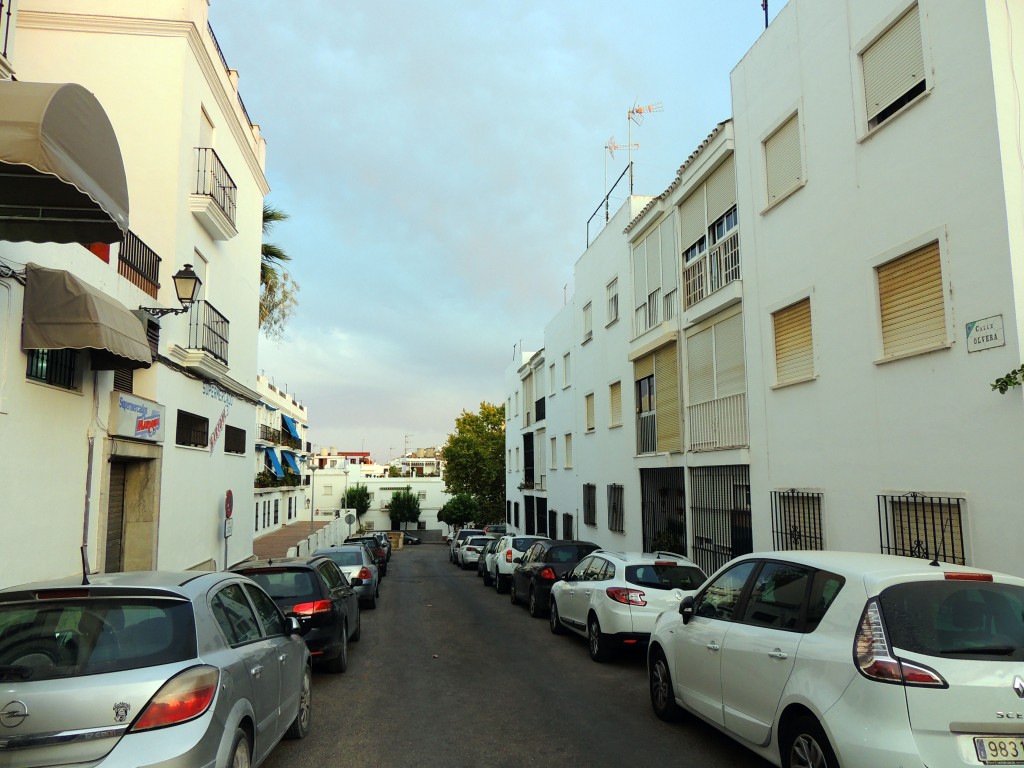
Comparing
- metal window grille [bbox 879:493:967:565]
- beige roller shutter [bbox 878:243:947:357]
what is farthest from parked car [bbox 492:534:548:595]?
beige roller shutter [bbox 878:243:947:357]

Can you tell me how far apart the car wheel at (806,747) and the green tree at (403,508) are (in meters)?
71.2

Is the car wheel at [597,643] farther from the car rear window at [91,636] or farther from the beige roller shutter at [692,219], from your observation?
the beige roller shutter at [692,219]

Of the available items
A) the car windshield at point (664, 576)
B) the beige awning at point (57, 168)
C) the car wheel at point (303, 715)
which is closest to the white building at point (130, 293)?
the beige awning at point (57, 168)

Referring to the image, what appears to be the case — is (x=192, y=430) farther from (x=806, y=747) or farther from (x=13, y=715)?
(x=806, y=747)

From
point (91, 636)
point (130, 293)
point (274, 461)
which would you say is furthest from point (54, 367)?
point (274, 461)

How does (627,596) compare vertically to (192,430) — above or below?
below

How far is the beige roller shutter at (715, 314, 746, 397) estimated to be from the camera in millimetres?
13781

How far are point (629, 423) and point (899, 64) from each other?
11.6 metres

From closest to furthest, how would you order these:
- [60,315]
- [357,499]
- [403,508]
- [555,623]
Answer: [60,315] → [555,623] → [357,499] → [403,508]

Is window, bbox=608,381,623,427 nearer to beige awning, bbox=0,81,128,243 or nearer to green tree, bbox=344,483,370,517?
beige awning, bbox=0,81,128,243

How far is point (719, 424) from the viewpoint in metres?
14.4

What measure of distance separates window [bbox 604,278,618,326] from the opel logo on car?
18.6 m

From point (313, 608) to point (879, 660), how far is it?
6665mm

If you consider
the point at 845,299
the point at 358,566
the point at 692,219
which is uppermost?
the point at 692,219
